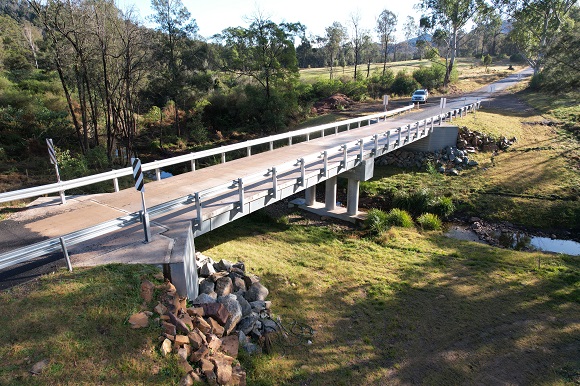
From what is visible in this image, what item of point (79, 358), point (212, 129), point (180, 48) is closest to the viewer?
point (79, 358)

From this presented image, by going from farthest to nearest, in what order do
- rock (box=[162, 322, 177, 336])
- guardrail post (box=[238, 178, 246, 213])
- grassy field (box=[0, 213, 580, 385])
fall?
1. guardrail post (box=[238, 178, 246, 213])
2. rock (box=[162, 322, 177, 336])
3. grassy field (box=[0, 213, 580, 385])

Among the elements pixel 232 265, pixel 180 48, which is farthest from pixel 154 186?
pixel 180 48

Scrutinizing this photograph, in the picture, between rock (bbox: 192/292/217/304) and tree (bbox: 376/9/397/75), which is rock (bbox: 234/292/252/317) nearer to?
rock (bbox: 192/292/217/304)

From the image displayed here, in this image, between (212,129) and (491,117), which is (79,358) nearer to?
(491,117)

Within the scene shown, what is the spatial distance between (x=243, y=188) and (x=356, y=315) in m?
4.63

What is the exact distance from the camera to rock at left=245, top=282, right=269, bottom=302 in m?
8.71

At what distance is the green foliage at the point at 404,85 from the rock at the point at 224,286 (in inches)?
1715

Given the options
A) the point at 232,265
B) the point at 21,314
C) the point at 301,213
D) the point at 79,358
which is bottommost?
the point at 301,213

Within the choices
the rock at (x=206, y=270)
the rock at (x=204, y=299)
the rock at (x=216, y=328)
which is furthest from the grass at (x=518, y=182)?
the rock at (x=216, y=328)

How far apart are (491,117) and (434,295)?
78.8 ft

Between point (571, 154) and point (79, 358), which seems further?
point (571, 154)

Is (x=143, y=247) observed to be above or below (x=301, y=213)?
above

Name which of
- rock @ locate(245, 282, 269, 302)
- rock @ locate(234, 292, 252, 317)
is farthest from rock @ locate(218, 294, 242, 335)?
rock @ locate(245, 282, 269, 302)

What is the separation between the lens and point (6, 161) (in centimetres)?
2436
